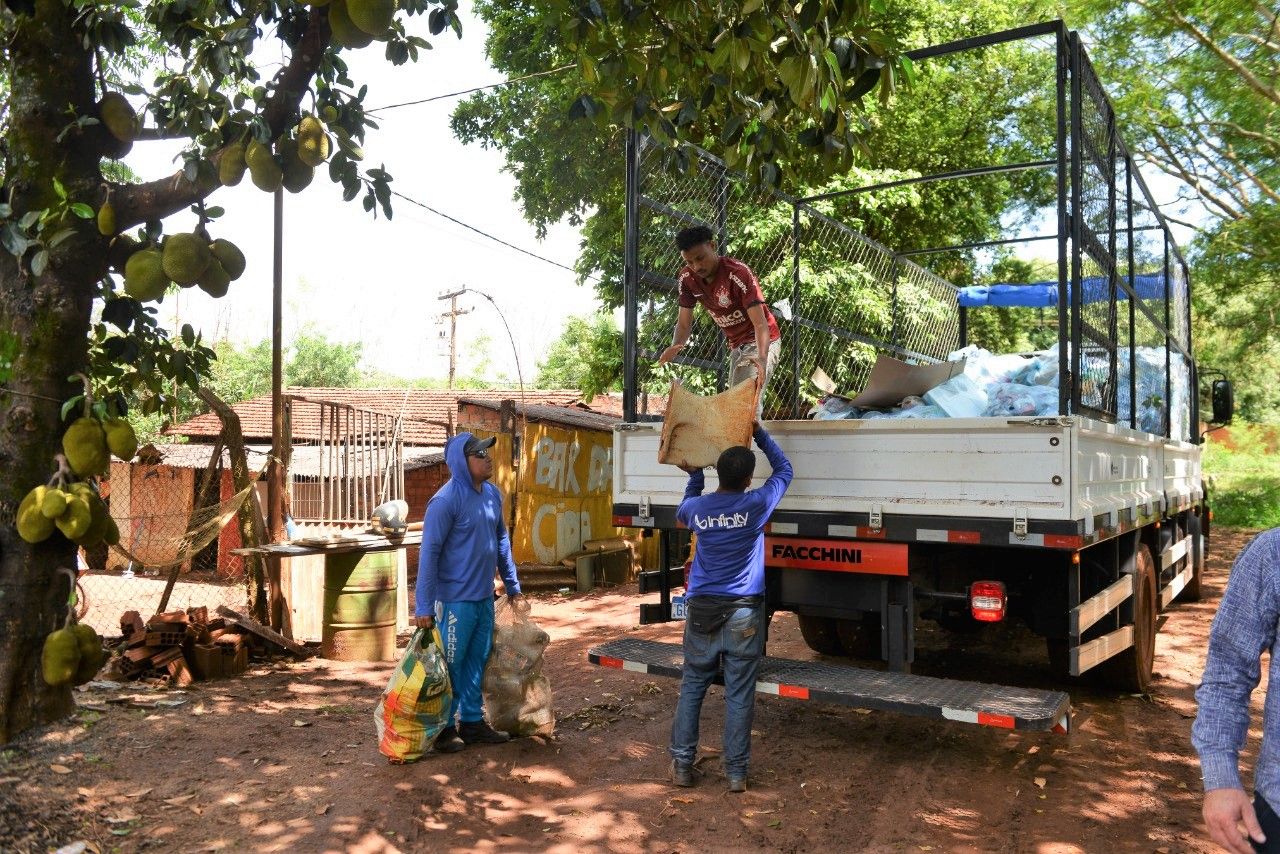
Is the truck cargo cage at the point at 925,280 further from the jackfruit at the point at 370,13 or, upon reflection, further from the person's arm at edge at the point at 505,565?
the jackfruit at the point at 370,13

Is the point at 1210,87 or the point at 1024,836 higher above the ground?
the point at 1210,87

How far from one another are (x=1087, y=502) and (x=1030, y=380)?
76.4 inches

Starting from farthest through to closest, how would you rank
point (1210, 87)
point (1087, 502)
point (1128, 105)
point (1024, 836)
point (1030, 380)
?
point (1128, 105), point (1210, 87), point (1030, 380), point (1087, 502), point (1024, 836)

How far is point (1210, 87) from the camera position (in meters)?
11.7

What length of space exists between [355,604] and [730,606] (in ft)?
12.7

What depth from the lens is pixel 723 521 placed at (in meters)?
4.76

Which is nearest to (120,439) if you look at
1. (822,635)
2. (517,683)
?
(517,683)

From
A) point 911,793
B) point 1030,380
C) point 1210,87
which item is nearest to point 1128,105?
point 1210,87

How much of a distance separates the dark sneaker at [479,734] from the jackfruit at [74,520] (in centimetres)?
211

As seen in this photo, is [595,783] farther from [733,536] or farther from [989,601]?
[989,601]

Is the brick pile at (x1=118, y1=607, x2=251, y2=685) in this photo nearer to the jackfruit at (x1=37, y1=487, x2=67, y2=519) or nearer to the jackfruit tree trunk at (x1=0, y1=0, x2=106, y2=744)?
the jackfruit tree trunk at (x1=0, y1=0, x2=106, y2=744)

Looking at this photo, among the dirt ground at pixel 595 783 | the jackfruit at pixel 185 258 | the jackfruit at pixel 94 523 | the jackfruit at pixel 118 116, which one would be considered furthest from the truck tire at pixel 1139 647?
the jackfruit at pixel 118 116

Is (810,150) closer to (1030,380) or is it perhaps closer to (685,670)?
(685,670)

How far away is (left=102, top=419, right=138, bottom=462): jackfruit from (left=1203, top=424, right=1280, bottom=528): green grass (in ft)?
40.0
